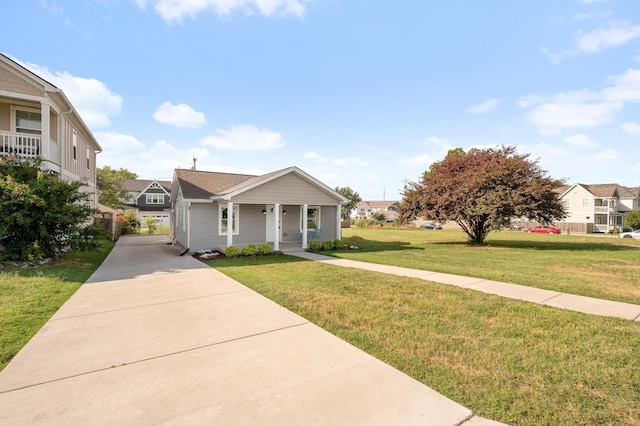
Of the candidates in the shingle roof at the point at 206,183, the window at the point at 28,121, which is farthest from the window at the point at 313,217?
the window at the point at 28,121

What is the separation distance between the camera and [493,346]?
151 inches

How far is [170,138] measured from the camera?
22.2 metres

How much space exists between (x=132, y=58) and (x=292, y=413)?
15817 mm

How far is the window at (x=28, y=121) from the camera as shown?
12.2 metres

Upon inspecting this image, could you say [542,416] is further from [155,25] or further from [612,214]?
[612,214]

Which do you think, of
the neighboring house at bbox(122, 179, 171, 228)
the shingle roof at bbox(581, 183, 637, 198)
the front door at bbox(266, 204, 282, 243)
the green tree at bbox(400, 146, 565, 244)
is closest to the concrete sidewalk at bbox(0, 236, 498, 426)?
the front door at bbox(266, 204, 282, 243)

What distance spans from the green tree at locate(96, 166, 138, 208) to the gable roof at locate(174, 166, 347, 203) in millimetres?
26081

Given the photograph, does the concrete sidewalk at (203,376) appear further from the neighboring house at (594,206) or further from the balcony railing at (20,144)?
the neighboring house at (594,206)

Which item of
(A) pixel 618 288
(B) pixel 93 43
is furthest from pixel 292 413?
(B) pixel 93 43

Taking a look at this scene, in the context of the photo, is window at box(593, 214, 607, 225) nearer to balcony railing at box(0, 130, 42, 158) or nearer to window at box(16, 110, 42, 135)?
balcony railing at box(0, 130, 42, 158)

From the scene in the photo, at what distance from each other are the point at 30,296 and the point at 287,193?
402 inches

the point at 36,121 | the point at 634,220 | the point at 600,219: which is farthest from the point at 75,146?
the point at 600,219

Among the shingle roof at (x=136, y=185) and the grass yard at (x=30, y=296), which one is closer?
the grass yard at (x=30, y=296)

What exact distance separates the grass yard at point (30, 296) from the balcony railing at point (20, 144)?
4766 millimetres
